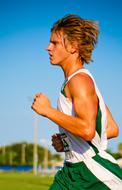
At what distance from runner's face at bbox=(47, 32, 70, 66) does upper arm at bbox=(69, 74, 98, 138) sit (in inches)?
16.0

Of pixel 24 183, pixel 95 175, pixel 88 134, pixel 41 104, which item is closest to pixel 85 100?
pixel 88 134

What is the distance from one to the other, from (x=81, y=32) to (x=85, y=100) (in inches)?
27.1

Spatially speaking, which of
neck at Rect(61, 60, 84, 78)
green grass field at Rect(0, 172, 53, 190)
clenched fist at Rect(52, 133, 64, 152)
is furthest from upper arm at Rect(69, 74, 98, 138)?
green grass field at Rect(0, 172, 53, 190)

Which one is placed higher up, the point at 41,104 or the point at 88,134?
the point at 41,104

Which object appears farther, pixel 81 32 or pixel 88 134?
pixel 81 32

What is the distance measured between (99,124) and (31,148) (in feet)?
480

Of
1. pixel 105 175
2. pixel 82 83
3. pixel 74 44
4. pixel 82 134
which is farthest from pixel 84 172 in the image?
pixel 74 44

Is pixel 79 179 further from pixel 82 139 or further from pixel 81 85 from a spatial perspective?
pixel 81 85

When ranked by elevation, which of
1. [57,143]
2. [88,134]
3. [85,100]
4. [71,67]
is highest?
[71,67]

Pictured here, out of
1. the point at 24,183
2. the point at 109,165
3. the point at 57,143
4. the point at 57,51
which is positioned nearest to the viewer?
the point at 109,165

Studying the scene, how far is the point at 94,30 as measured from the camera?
476 cm

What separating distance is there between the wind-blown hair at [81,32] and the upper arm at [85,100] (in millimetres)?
408

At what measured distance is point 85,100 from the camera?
168 inches

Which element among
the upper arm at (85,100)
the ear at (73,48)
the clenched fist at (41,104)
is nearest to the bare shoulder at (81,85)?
the upper arm at (85,100)
